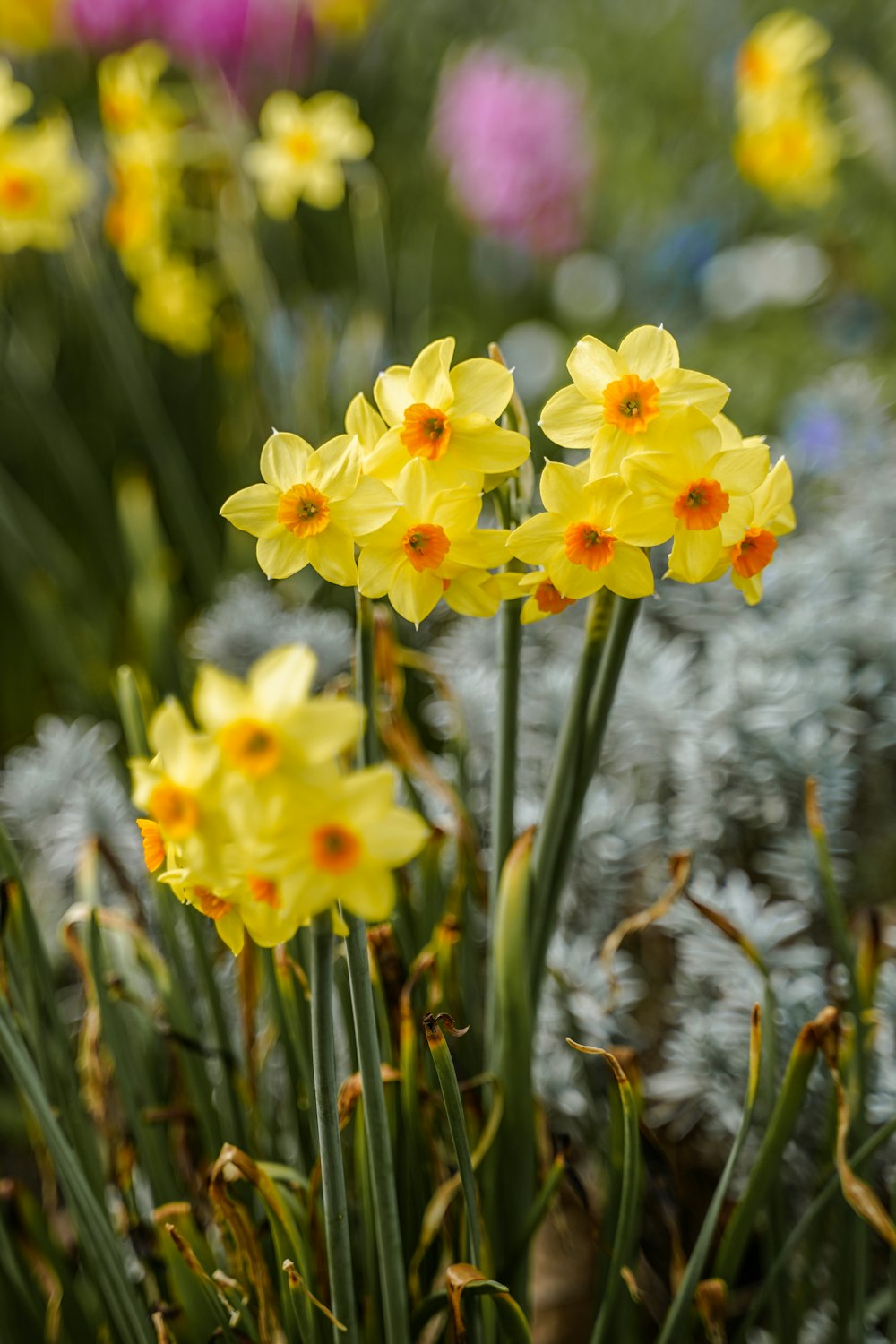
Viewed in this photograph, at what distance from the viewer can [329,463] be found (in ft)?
1.18

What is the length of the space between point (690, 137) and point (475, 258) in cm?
80

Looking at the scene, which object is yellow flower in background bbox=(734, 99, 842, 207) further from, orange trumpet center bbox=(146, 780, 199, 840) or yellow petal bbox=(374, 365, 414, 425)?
orange trumpet center bbox=(146, 780, 199, 840)

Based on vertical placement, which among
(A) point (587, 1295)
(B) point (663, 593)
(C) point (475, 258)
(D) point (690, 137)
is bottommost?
(A) point (587, 1295)

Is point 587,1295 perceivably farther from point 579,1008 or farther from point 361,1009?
point 361,1009

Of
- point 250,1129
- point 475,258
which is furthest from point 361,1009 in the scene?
point 475,258

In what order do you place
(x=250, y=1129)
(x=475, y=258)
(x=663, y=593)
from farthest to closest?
(x=475, y=258), (x=663, y=593), (x=250, y=1129)

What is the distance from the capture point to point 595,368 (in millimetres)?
383

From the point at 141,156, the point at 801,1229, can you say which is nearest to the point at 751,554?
the point at 801,1229

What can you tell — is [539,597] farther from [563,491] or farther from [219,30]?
[219,30]

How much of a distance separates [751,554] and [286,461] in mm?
176

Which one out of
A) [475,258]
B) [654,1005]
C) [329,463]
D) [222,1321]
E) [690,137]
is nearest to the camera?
[329,463]

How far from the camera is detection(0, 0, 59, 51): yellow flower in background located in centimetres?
178

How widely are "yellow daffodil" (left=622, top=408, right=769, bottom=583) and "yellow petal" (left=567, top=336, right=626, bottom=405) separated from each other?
3 cm

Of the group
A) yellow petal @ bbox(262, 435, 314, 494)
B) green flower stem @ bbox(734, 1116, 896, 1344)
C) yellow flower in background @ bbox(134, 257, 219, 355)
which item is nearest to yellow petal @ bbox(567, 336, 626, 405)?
yellow petal @ bbox(262, 435, 314, 494)
